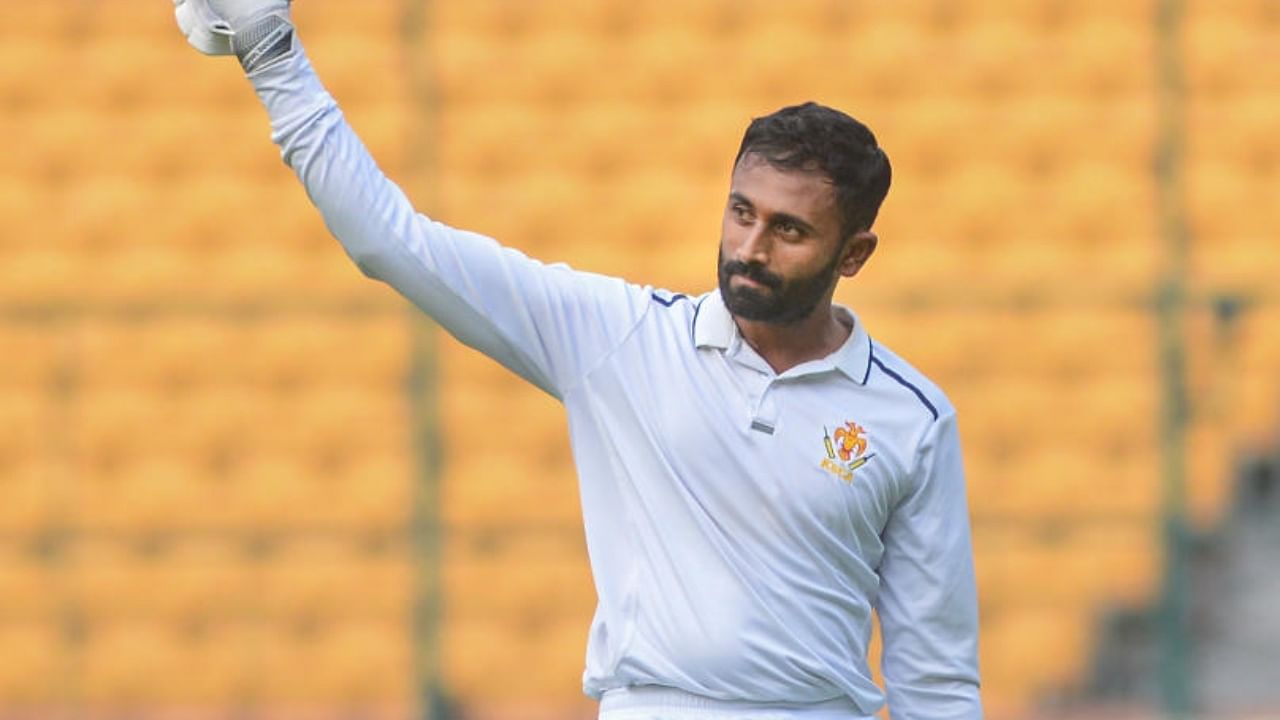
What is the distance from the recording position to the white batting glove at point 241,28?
2436 mm

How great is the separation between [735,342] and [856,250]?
196 mm

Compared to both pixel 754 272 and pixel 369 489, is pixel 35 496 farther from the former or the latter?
pixel 754 272

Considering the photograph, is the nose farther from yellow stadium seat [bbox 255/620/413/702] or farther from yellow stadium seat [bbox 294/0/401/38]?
yellow stadium seat [bbox 294/0/401/38]

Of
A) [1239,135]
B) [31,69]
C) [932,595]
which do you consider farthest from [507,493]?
[932,595]

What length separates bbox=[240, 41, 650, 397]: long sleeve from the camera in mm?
2477

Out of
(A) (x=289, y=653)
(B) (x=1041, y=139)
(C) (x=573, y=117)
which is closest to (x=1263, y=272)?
(B) (x=1041, y=139)

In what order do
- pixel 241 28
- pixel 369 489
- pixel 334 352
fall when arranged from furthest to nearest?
pixel 334 352, pixel 369 489, pixel 241 28

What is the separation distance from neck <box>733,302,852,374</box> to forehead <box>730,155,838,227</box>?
0.15 metres

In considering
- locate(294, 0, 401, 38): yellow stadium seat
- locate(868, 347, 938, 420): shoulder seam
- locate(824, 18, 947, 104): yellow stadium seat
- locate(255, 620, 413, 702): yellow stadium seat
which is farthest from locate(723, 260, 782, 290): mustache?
locate(294, 0, 401, 38): yellow stadium seat

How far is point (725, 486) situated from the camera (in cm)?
264

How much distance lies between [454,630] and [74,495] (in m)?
1.23

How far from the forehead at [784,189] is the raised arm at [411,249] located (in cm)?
24

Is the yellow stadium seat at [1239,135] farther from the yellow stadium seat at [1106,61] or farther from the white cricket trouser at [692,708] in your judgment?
the white cricket trouser at [692,708]

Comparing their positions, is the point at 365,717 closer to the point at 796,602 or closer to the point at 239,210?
the point at 239,210
